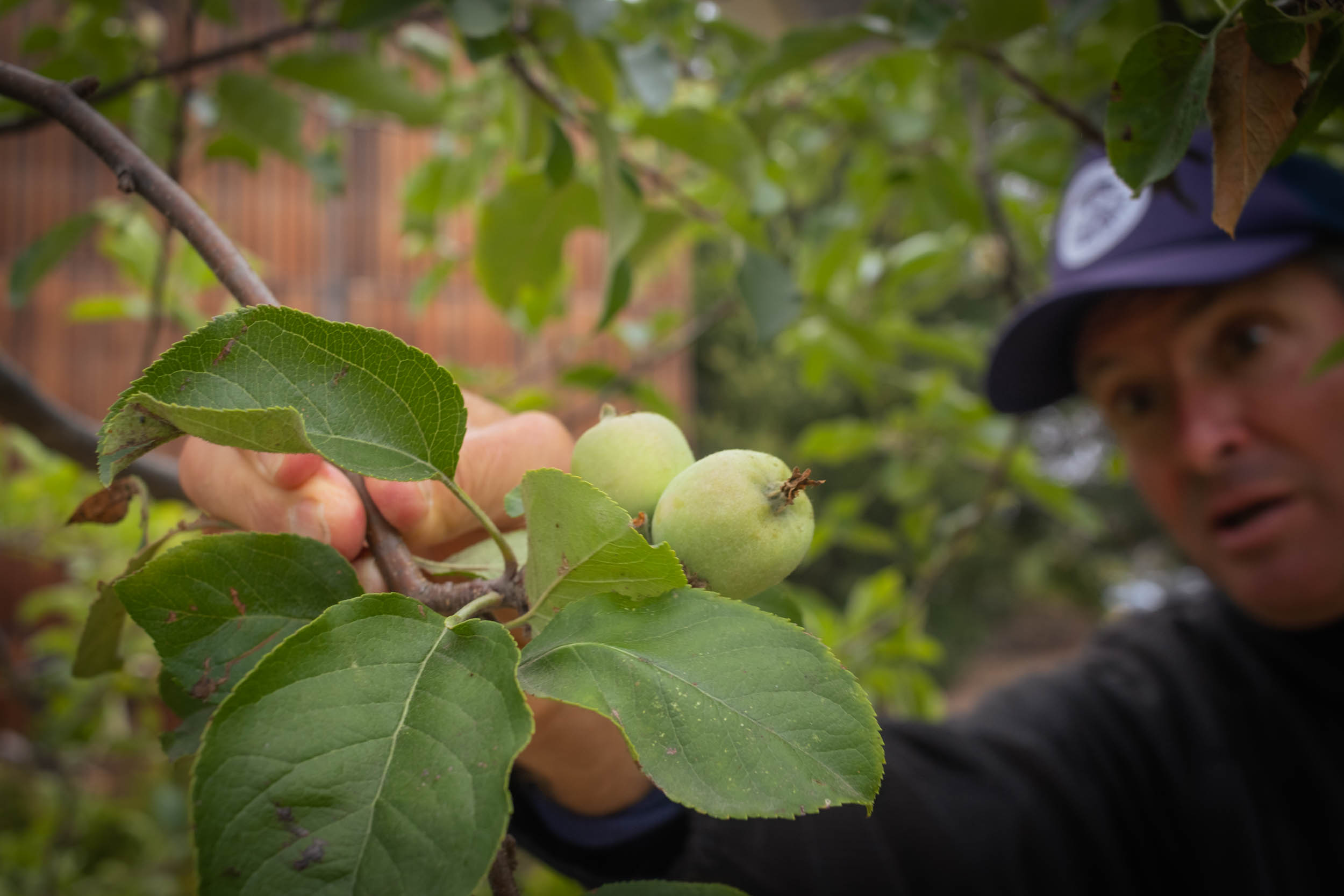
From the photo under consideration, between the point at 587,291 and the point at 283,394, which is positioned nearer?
the point at 283,394

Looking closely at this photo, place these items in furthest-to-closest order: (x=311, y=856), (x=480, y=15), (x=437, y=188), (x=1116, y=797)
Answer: (x=437, y=188)
(x=1116, y=797)
(x=480, y=15)
(x=311, y=856)

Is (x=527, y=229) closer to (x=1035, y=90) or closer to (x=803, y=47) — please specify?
(x=803, y=47)

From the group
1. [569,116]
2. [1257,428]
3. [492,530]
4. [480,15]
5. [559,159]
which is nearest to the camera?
[492,530]

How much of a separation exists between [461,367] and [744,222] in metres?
0.62

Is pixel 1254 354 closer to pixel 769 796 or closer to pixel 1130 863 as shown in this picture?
pixel 1130 863

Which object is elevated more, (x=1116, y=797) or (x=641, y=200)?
(x=641, y=200)

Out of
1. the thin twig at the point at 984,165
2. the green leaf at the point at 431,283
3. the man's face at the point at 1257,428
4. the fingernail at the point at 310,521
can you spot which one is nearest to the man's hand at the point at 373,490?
the fingernail at the point at 310,521

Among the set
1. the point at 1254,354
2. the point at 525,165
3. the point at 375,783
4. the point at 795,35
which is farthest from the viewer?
the point at 1254,354

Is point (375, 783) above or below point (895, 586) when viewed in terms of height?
above

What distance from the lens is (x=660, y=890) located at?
0.34 meters

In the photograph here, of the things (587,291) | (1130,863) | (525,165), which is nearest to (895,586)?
(1130,863)

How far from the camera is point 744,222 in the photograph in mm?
1068

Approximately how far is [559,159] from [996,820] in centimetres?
115

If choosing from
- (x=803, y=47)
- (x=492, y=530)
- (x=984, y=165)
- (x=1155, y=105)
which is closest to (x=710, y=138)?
→ (x=803, y=47)
